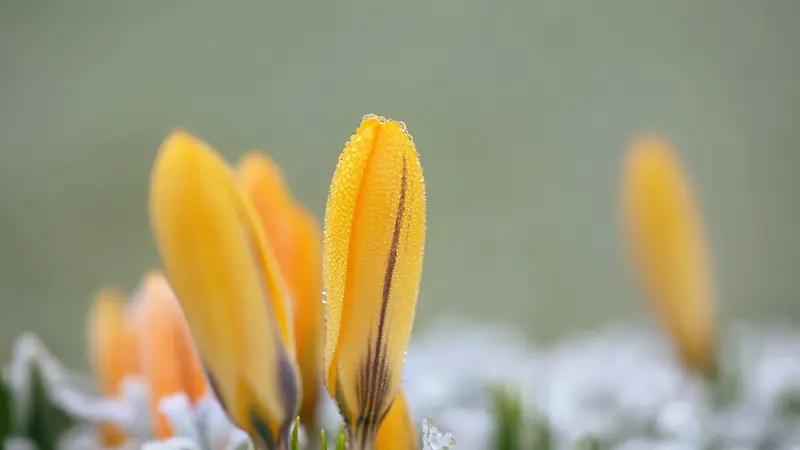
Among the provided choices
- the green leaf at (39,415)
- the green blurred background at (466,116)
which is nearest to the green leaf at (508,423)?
the green leaf at (39,415)

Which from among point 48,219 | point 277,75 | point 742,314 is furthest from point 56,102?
point 742,314

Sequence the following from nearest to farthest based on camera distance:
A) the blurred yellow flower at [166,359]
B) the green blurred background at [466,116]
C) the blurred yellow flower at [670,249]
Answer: the blurred yellow flower at [166,359] < the blurred yellow flower at [670,249] < the green blurred background at [466,116]

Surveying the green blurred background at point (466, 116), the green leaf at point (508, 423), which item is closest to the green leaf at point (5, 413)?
the green leaf at point (508, 423)

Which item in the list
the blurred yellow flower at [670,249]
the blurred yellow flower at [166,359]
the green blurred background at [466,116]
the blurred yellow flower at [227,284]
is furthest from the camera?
the green blurred background at [466,116]

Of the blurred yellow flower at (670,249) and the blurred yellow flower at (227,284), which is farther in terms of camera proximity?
the blurred yellow flower at (670,249)

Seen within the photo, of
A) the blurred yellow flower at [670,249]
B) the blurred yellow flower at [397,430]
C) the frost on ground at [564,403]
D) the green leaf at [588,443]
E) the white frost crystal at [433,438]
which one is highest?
the blurred yellow flower at [670,249]

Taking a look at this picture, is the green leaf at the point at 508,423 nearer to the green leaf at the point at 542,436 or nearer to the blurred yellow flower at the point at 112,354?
the green leaf at the point at 542,436

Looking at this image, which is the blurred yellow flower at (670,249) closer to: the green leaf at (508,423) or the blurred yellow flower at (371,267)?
the green leaf at (508,423)

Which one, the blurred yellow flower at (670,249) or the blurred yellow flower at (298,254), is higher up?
the blurred yellow flower at (670,249)
